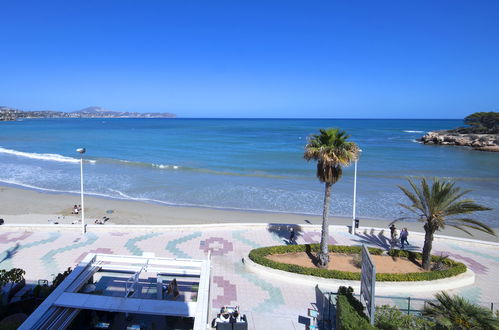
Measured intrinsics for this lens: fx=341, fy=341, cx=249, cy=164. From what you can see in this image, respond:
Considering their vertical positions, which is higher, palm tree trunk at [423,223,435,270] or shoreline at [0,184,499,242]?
palm tree trunk at [423,223,435,270]

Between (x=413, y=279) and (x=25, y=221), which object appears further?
(x=25, y=221)

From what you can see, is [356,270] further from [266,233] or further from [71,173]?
[71,173]

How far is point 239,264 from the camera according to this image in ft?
44.9

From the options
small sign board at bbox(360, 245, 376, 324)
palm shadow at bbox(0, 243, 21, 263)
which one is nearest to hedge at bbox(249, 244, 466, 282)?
small sign board at bbox(360, 245, 376, 324)

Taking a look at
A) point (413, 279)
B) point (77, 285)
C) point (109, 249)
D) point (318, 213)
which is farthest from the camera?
point (318, 213)

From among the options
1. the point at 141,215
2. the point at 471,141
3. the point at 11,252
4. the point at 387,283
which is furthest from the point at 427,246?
the point at 471,141

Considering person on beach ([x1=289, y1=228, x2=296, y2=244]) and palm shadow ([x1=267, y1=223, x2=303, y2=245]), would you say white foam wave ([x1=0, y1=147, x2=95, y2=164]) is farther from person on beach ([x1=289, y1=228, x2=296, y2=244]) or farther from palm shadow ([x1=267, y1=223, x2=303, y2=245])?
person on beach ([x1=289, y1=228, x2=296, y2=244])

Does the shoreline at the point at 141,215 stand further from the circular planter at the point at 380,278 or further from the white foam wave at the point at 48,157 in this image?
the white foam wave at the point at 48,157

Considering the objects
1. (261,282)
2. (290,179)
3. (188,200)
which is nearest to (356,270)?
(261,282)

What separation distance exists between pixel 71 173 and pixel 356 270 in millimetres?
33473

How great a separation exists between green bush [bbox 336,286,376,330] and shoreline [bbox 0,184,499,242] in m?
11.5

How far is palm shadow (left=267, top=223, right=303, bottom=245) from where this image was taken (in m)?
16.8

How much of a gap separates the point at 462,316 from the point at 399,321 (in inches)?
58.4

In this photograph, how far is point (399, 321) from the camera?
8539mm
